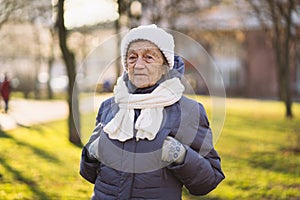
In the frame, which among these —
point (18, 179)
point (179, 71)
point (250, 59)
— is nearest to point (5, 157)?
point (18, 179)

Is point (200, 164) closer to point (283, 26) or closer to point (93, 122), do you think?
point (93, 122)

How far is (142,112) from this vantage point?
9.39ft

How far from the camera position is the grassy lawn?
7707mm

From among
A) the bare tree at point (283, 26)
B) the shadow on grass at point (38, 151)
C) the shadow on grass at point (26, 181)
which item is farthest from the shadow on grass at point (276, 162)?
the bare tree at point (283, 26)

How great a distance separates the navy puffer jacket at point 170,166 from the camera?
2822mm

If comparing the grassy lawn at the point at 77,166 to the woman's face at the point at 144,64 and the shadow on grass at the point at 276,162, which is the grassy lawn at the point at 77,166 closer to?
the shadow on grass at the point at 276,162

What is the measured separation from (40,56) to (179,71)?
4100 centimetres

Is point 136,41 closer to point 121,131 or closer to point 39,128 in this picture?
point 121,131

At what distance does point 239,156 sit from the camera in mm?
12266

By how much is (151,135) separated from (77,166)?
7432mm

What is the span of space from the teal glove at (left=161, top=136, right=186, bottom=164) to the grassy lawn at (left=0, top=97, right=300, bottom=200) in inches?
38.4

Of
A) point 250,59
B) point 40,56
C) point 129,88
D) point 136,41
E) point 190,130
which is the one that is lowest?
point 250,59

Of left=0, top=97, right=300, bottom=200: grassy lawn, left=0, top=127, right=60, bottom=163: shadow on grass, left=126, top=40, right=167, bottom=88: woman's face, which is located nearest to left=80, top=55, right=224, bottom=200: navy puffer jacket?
left=126, top=40, right=167, bottom=88: woman's face

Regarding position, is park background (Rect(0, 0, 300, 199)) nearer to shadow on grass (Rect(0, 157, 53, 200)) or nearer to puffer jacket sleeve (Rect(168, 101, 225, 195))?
shadow on grass (Rect(0, 157, 53, 200))
